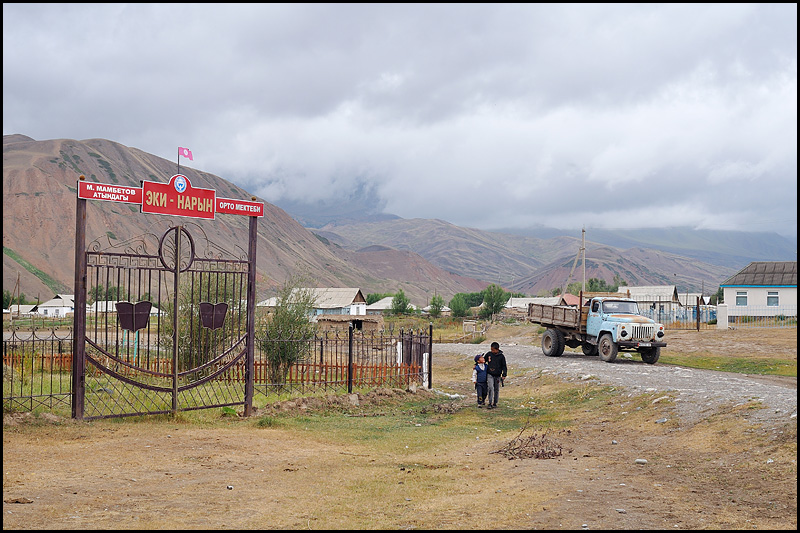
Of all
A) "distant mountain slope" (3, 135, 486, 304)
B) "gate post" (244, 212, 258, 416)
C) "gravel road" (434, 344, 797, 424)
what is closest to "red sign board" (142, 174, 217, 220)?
"gate post" (244, 212, 258, 416)

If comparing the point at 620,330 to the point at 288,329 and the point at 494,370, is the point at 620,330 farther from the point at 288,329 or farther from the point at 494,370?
the point at 288,329

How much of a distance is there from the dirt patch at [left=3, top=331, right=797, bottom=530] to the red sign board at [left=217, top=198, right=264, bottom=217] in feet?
14.1

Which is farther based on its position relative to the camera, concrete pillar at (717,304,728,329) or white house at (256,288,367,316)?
white house at (256,288,367,316)

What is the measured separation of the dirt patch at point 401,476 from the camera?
6801 millimetres

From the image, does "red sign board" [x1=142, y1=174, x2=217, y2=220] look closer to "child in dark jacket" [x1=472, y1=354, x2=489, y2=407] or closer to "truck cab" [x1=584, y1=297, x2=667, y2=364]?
"child in dark jacket" [x1=472, y1=354, x2=489, y2=407]

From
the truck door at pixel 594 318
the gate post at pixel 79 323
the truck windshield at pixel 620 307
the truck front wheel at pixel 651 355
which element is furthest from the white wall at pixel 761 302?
the gate post at pixel 79 323

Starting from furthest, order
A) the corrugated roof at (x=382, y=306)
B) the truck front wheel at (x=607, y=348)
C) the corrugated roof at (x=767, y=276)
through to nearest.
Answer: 1. the corrugated roof at (x=382, y=306)
2. the corrugated roof at (x=767, y=276)
3. the truck front wheel at (x=607, y=348)

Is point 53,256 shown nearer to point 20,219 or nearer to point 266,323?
point 20,219

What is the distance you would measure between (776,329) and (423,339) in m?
28.4

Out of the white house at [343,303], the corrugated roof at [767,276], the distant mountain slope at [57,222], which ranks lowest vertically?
the white house at [343,303]

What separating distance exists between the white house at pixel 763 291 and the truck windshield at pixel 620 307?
1086 inches

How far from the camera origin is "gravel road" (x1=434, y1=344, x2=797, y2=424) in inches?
496

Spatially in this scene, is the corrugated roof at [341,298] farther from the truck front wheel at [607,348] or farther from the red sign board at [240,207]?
the red sign board at [240,207]

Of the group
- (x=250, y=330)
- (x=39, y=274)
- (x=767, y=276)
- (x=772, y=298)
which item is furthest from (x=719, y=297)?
(x=39, y=274)
